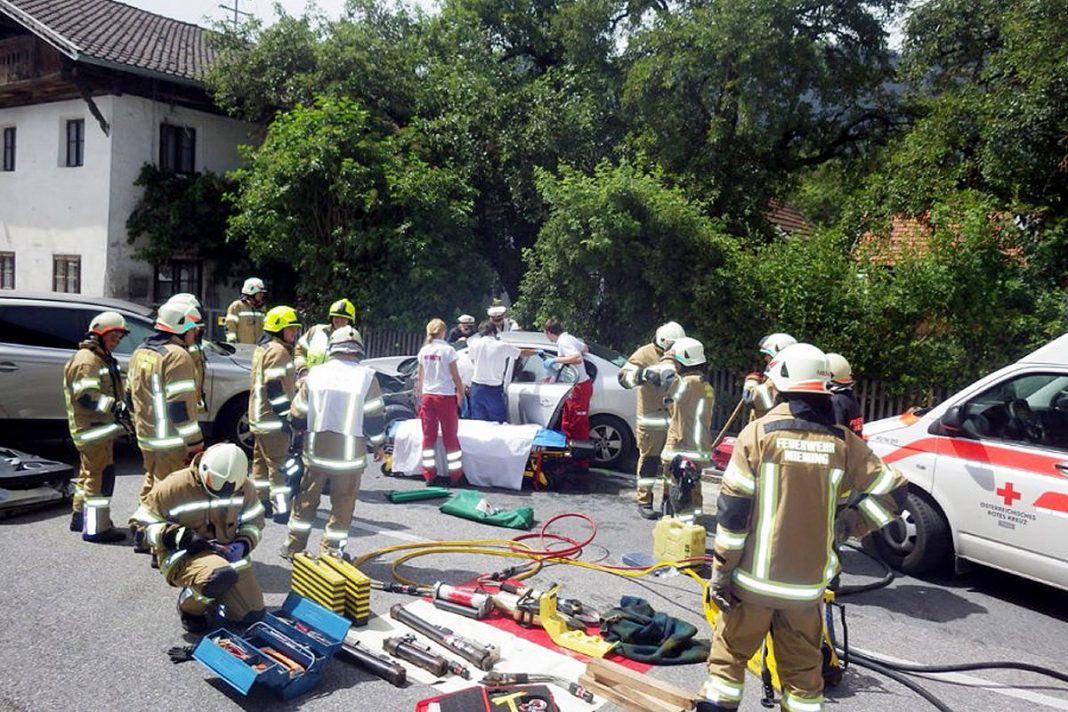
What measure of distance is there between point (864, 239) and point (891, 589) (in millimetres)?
6581

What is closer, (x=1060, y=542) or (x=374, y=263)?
(x=1060, y=542)

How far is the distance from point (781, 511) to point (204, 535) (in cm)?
329

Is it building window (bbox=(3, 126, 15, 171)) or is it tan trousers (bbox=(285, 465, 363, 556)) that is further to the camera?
building window (bbox=(3, 126, 15, 171))

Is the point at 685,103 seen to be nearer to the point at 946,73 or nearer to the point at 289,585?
the point at 946,73

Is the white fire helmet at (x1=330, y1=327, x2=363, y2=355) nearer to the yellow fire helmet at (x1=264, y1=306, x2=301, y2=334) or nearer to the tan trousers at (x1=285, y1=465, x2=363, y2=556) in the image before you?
the tan trousers at (x1=285, y1=465, x2=363, y2=556)

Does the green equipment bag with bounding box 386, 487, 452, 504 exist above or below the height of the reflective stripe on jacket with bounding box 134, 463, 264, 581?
below

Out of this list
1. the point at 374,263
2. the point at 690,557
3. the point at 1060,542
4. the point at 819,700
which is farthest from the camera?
the point at 374,263

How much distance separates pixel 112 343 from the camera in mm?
6953

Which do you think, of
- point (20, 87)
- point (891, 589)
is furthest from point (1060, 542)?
point (20, 87)

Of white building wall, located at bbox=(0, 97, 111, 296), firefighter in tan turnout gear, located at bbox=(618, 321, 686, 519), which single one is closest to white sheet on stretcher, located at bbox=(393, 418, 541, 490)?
firefighter in tan turnout gear, located at bbox=(618, 321, 686, 519)

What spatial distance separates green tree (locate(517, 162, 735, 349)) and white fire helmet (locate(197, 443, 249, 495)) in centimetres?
729

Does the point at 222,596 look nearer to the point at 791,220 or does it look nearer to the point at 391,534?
the point at 391,534

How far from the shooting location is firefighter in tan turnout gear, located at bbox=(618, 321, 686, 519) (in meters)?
8.23

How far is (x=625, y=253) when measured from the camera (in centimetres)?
1172
